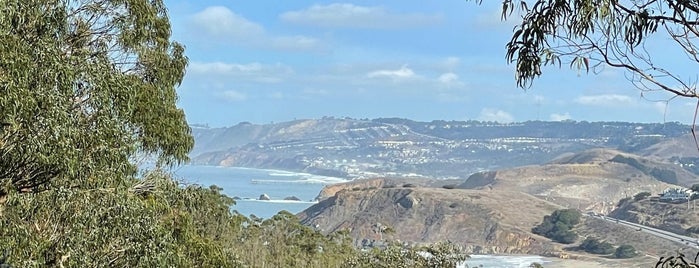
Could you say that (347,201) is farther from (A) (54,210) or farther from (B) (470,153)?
(B) (470,153)

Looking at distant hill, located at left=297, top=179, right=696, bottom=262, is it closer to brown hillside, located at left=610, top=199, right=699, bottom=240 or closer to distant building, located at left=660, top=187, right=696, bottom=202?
brown hillside, located at left=610, top=199, right=699, bottom=240

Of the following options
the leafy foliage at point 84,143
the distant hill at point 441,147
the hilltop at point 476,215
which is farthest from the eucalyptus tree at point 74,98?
the distant hill at point 441,147

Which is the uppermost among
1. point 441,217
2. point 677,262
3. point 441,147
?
point 677,262

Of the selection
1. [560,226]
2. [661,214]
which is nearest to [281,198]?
[560,226]

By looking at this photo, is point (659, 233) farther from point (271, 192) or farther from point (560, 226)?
point (271, 192)

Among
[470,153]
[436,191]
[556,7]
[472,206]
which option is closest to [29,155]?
[556,7]

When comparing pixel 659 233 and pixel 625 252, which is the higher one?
pixel 659 233

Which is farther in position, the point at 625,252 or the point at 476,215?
the point at 476,215
